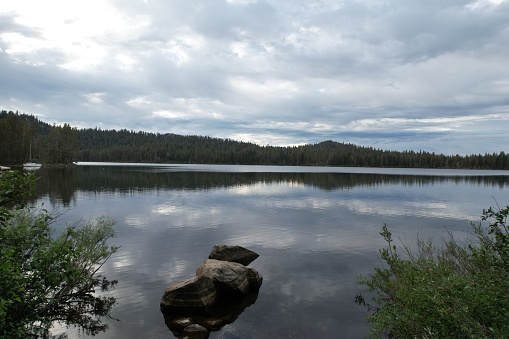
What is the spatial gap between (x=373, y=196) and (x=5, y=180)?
7306 centimetres

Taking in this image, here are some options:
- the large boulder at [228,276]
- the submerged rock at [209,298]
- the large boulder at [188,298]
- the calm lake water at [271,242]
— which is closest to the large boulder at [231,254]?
the calm lake water at [271,242]

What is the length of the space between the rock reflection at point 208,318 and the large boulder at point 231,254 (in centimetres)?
602

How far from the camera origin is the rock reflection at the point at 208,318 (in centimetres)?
1611

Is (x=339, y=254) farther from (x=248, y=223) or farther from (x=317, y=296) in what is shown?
(x=248, y=223)

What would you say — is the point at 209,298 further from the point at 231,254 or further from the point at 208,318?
the point at 231,254

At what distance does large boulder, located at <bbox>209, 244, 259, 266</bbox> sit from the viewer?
87.1 feet

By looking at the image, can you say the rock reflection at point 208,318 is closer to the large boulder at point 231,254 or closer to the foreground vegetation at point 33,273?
the foreground vegetation at point 33,273

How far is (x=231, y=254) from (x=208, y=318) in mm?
Answer: 9099

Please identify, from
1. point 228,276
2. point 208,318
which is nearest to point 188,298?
point 208,318

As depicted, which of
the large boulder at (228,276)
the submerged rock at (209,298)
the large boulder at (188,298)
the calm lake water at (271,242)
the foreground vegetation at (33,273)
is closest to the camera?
the foreground vegetation at (33,273)

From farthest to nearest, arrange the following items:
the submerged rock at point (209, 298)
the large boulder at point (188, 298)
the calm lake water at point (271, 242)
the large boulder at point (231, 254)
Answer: the large boulder at point (231, 254)
the large boulder at point (188, 298)
the calm lake water at point (271, 242)
the submerged rock at point (209, 298)

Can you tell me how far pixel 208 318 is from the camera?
1783 centimetres

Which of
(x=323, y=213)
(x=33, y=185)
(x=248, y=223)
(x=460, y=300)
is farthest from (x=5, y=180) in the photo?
(x=323, y=213)

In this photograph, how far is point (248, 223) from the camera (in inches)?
1730
